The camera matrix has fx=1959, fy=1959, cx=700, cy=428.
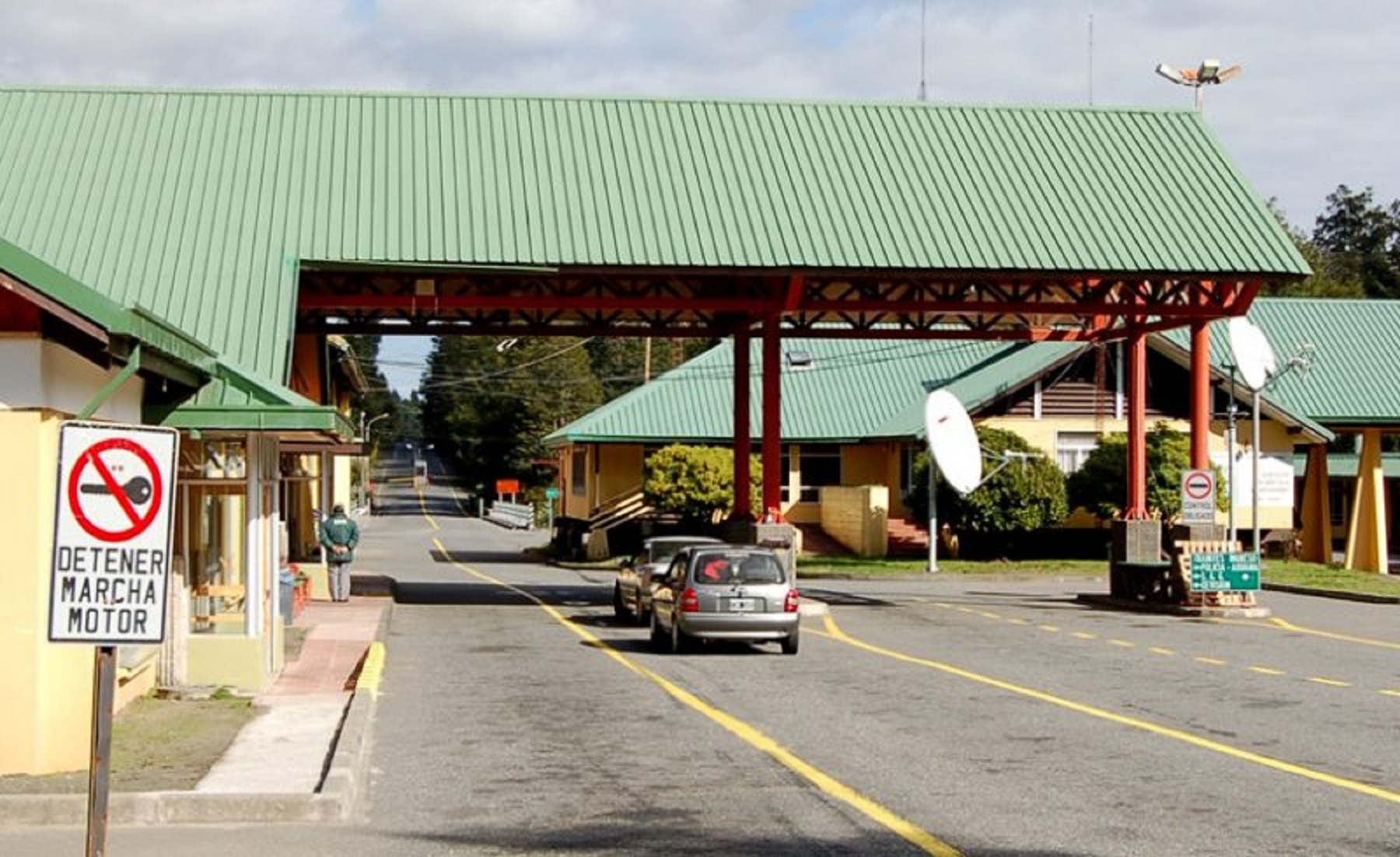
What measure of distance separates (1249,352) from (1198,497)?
246 inches

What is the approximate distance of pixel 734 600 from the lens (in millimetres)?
25562

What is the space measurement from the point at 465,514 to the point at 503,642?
357 feet

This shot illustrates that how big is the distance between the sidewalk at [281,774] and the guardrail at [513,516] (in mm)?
87285

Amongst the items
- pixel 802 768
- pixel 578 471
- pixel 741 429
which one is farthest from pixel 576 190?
pixel 578 471

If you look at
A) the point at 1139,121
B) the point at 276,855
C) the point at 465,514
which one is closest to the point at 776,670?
the point at 276,855

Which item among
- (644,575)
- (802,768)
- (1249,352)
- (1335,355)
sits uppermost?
(1335,355)

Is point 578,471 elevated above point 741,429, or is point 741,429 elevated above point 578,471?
point 741,429

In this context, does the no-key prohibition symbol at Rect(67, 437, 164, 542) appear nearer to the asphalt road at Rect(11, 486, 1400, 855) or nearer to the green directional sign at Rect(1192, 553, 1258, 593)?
the asphalt road at Rect(11, 486, 1400, 855)

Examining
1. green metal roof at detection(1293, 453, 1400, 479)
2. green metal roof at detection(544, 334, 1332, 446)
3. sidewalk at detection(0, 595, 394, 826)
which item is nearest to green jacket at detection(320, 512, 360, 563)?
sidewalk at detection(0, 595, 394, 826)

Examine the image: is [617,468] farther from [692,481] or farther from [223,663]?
[223,663]

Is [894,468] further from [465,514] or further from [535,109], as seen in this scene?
[465,514]

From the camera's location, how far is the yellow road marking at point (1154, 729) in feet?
45.1

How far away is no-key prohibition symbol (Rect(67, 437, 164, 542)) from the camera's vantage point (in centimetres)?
849

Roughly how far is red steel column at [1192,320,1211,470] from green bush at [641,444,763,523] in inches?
924
